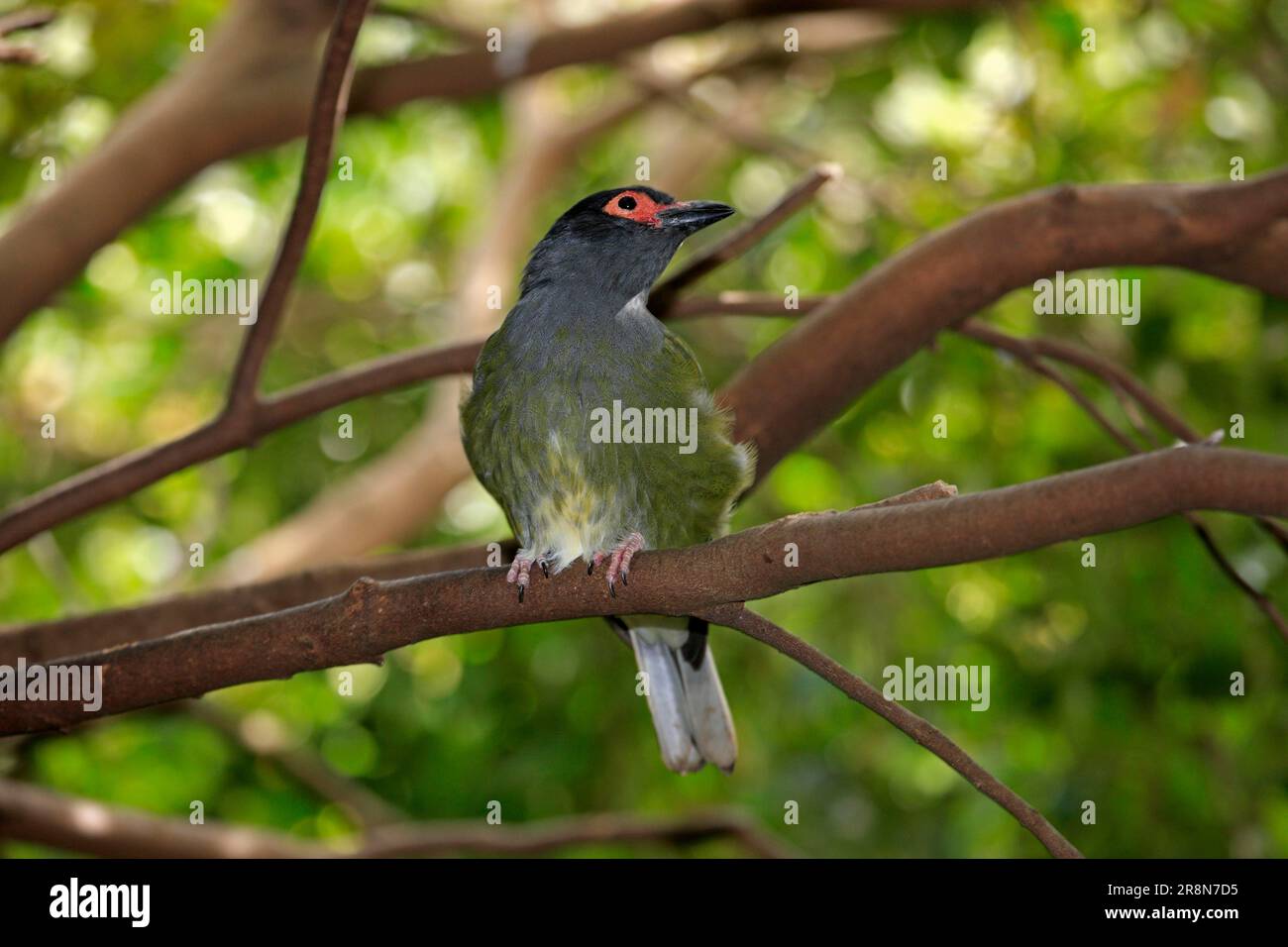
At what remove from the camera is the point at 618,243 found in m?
3.49

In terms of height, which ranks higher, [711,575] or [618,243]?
[618,243]

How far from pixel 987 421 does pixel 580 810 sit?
233cm

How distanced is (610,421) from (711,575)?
2.97 ft

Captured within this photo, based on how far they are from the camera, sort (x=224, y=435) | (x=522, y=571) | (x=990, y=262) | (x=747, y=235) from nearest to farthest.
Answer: (x=522, y=571) → (x=990, y=262) → (x=224, y=435) → (x=747, y=235)

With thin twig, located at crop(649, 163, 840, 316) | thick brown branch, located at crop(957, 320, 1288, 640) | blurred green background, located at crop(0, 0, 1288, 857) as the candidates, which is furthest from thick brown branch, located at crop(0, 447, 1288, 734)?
blurred green background, located at crop(0, 0, 1288, 857)

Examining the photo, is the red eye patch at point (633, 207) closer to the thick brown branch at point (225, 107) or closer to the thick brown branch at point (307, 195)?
the thick brown branch at point (307, 195)

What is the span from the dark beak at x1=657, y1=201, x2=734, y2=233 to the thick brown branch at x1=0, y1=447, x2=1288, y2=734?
3.41 ft

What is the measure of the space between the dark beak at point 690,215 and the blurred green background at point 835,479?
1237 mm

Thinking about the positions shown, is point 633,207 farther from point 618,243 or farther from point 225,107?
point 225,107

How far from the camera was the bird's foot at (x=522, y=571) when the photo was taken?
8.54ft

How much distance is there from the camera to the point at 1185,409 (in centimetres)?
476

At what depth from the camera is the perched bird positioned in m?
3.20

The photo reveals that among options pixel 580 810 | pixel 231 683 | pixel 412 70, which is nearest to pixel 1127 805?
pixel 580 810

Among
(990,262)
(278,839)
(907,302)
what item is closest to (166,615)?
(278,839)
